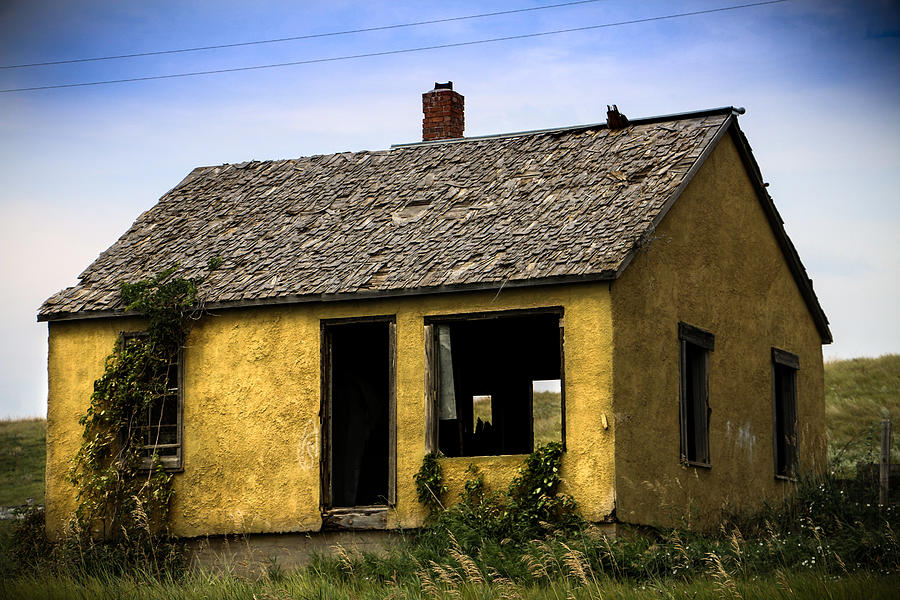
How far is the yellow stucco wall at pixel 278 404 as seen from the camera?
13.4 metres

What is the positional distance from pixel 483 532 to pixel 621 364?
2.35 m

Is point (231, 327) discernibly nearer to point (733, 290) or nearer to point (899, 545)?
point (733, 290)

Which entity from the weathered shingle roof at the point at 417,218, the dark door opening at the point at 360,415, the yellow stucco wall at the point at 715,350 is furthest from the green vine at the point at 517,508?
the dark door opening at the point at 360,415

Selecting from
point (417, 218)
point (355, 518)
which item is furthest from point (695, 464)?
point (417, 218)

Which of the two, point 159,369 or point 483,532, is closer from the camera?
point 483,532

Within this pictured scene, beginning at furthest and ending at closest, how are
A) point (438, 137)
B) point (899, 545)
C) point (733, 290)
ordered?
point (438, 137), point (733, 290), point (899, 545)

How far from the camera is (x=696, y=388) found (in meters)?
15.7

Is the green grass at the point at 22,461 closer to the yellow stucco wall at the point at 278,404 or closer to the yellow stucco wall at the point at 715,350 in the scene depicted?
the yellow stucco wall at the point at 278,404

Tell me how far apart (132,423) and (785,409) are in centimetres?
944

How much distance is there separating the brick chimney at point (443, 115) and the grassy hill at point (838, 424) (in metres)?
10.6

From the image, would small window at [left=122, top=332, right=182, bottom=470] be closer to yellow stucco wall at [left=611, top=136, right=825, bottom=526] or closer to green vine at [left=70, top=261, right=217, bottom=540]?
green vine at [left=70, top=261, right=217, bottom=540]

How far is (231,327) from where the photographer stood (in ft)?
50.7

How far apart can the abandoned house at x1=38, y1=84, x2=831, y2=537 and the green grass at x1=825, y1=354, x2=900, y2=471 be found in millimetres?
9393

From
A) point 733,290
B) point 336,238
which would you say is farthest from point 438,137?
point 733,290
